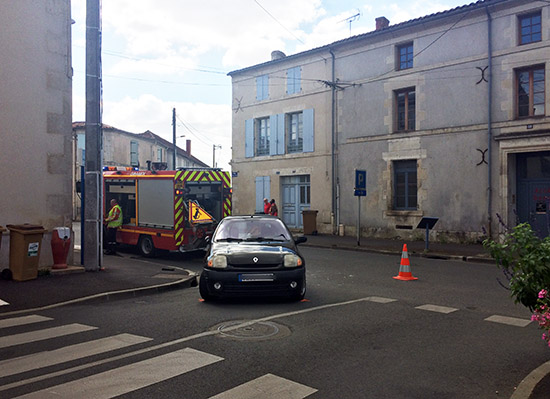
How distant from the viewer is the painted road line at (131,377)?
4.04m

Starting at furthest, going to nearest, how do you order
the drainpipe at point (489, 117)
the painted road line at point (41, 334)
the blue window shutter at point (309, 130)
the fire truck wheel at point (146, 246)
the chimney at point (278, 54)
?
the chimney at point (278, 54) → the blue window shutter at point (309, 130) → the drainpipe at point (489, 117) → the fire truck wheel at point (146, 246) → the painted road line at point (41, 334)

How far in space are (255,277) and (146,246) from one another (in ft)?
28.6

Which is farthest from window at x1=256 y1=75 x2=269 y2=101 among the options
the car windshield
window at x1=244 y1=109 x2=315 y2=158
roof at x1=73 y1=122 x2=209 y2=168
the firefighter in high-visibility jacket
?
the car windshield

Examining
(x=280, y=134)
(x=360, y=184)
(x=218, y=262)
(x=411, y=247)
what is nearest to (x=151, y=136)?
(x=280, y=134)

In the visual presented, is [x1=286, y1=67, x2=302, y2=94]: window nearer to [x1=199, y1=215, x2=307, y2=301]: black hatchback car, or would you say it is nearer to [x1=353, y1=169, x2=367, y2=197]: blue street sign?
[x1=353, y1=169, x2=367, y2=197]: blue street sign

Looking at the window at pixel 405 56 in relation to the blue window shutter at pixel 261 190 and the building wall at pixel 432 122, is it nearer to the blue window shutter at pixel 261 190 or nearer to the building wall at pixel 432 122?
the building wall at pixel 432 122

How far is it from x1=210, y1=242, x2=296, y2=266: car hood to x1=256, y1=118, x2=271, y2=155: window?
17754mm

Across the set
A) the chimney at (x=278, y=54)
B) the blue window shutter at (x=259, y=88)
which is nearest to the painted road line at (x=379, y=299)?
the blue window shutter at (x=259, y=88)

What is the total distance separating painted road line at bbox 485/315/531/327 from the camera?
651cm

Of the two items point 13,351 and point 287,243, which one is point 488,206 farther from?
point 13,351

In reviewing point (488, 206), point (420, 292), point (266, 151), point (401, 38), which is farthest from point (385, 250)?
point (266, 151)

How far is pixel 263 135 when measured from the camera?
25828 mm

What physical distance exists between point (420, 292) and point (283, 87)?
17.4m

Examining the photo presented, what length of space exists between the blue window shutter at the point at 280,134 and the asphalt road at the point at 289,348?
16.3 meters
